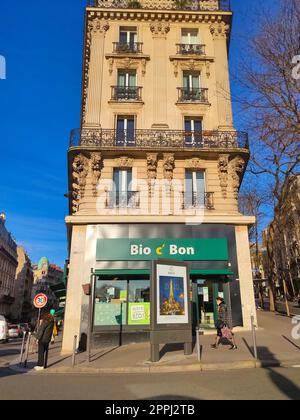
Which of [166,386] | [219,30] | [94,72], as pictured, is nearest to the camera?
[166,386]

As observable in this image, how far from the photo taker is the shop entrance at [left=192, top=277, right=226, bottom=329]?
15148mm

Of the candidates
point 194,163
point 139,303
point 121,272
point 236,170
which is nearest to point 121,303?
point 139,303

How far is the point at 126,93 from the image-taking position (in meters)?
18.5

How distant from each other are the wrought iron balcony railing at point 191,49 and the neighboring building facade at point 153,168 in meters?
0.06

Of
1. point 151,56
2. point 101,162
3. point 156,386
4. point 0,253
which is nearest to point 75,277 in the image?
point 101,162

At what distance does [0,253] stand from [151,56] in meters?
53.5

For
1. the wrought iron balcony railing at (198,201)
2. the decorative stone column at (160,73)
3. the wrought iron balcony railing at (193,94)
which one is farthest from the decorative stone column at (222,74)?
the wrought iron balcony railing at (198,201)

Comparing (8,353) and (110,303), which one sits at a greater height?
(110,303)

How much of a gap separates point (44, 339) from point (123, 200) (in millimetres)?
7921

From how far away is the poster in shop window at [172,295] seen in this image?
9961 millimetres

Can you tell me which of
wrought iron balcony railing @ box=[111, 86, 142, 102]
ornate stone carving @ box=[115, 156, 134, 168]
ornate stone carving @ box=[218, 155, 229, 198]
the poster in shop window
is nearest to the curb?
the poster in shop window

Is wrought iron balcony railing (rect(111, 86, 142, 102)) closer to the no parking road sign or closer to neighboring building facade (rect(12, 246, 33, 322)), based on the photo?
the no parking road sign

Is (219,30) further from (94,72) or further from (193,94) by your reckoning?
(94,72)

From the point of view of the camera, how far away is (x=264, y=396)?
5527 millimetres
